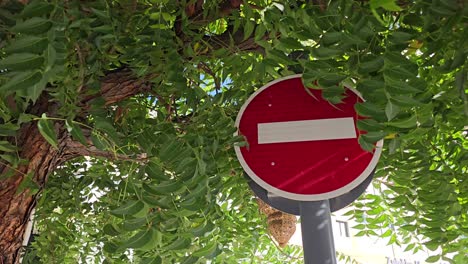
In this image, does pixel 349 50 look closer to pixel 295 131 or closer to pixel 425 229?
pixel 295 131

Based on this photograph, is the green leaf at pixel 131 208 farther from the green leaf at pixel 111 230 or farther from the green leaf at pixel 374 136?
the green leaf at pixel 374 136

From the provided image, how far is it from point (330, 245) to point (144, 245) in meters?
0.27

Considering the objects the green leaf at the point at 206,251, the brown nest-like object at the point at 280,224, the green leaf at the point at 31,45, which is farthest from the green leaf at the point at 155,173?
the brown nest-like object at the point at 280,224

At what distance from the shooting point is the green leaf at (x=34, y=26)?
0.44 m

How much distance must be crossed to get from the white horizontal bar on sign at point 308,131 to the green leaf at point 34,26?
36 cm

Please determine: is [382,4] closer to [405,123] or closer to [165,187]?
[405,123]

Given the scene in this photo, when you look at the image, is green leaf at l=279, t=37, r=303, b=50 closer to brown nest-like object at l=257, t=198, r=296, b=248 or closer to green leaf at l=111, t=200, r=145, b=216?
green leaf at l=111, t=200, r=145, b=216

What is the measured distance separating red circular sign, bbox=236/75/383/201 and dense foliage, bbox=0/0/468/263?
0.04 metres

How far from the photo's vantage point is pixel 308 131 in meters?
0.67

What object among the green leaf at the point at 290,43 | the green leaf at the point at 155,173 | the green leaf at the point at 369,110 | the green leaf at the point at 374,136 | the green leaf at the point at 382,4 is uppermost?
the green leaf at the point at 382,4

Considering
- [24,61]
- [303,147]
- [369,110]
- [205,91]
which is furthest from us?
[205,91]

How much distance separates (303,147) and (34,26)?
41cm

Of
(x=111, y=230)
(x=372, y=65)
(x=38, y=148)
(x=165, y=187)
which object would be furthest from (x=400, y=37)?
(x=38, y=148)

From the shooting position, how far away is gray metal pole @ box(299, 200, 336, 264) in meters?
0.60
